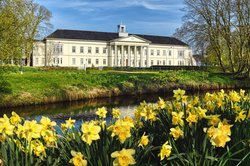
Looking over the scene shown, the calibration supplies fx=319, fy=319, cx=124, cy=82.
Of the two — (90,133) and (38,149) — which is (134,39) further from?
(90,133)

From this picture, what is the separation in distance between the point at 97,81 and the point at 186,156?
21.0 meters

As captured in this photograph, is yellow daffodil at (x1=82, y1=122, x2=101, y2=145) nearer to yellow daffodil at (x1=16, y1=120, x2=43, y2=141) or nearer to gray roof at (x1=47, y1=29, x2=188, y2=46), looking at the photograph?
yellow daffodil at (x1=16, y1=120, x2=43, y2=141)

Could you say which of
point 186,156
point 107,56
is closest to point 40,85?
point 186,156

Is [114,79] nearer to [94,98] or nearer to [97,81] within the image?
[97,81]

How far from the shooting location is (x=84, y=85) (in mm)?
22656

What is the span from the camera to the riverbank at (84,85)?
61.2 ft

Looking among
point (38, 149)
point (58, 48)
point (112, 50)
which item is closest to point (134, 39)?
point (112, 50)

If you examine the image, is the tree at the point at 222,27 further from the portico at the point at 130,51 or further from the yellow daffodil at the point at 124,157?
the portico at the point at 130,51

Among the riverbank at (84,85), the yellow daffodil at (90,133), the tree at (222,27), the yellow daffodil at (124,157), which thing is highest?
the tree at (222,27)

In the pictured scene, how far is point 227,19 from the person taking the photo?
3200 cm

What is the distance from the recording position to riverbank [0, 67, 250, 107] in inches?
734

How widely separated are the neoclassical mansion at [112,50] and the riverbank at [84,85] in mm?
47003

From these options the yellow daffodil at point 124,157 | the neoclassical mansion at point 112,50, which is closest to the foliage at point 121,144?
the yellow daffodil at point 124,157

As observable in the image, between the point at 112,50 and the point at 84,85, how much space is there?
62340 millimetres
